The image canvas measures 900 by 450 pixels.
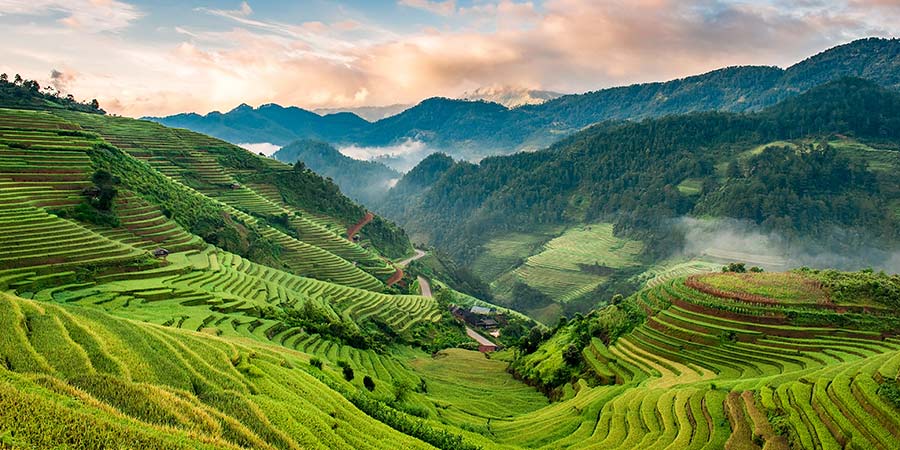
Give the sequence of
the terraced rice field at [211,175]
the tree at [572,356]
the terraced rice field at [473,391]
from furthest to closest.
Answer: the terraced rice field at [211,175]
the tree at [572,356]
the terraced rice field at [473,391]

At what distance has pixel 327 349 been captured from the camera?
107ft

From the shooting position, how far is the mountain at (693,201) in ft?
391

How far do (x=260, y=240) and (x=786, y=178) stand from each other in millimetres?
139101

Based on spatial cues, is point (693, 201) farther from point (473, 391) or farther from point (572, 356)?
point (473, 391)

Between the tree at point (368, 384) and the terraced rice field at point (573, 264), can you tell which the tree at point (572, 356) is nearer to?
the tree at point (368, 384)

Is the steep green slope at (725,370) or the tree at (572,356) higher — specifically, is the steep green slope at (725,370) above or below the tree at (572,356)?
above

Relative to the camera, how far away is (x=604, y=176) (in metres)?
184

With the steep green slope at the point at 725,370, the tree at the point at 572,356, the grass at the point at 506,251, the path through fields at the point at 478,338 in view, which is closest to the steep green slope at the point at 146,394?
the steep green slope at the point at 725,370

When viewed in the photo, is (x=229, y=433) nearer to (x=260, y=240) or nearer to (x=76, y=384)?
(x=76, y=384)

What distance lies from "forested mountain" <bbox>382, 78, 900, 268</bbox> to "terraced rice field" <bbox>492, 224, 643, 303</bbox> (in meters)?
8.06

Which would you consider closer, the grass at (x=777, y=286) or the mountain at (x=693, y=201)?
the grass at (x=777, y=286)

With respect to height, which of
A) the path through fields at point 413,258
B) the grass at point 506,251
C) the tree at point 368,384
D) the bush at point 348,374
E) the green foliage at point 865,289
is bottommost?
the grass at point 506,251

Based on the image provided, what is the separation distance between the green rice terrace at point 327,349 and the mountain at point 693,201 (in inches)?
2466

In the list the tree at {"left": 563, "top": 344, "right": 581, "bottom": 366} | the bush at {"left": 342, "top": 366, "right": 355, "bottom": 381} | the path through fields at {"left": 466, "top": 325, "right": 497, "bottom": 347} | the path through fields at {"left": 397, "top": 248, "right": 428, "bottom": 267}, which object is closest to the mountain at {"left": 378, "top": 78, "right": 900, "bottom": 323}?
the path through fields at {"left": 397, "top": 248, "right": 428, "bottom": 267}
